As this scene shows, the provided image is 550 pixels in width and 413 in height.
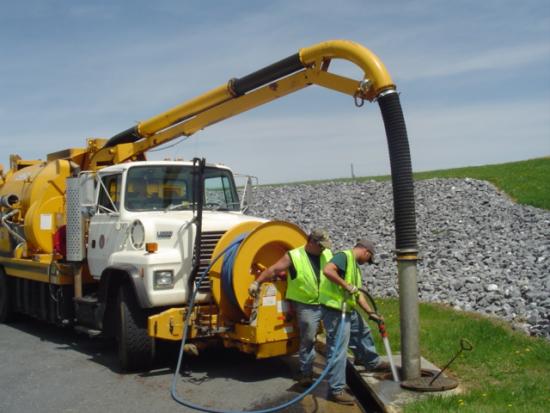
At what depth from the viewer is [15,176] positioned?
500 inches


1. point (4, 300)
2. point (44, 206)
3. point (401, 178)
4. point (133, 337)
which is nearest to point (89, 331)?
point (133, 337)

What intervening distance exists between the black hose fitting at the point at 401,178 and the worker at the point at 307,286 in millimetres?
834

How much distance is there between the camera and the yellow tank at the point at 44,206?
10.9 meters

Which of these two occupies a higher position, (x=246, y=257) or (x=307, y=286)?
(x=246, y=257)

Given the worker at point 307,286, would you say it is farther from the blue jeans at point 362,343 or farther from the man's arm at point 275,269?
the blue jeans at point 362,343

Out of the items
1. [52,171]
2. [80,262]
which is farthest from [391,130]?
[52,171]

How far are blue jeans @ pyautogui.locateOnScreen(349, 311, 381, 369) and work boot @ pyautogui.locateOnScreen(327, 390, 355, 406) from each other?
1.00 metres

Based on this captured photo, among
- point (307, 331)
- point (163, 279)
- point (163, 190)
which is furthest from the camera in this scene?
point (163, 190)

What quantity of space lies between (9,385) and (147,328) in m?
1.72

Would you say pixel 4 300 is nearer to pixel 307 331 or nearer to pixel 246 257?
pixel 246 257

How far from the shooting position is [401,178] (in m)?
6.88

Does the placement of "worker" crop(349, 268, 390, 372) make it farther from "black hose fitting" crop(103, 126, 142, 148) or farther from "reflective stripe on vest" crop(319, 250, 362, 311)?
"black hose fitting" crop(103, 126, 142, 148)

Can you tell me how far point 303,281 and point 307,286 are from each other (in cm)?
7

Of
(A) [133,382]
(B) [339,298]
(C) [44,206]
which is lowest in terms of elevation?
(A) [133,382]
